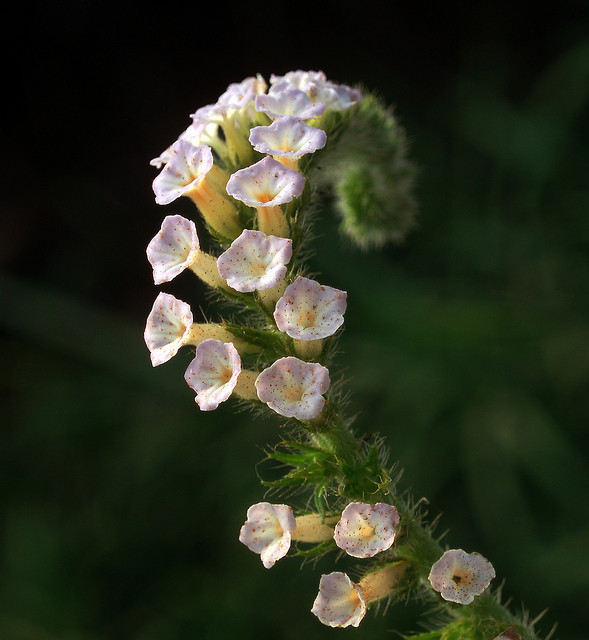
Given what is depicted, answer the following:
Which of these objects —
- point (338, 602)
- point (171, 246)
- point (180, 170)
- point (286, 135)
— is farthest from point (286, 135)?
point (338, 602)

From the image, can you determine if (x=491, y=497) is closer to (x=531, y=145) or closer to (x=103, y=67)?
(x=531, y=145)

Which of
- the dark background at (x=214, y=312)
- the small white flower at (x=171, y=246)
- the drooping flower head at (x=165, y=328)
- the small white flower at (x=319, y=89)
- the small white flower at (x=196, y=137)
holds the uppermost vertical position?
the small white flower at (x=319, y=89)

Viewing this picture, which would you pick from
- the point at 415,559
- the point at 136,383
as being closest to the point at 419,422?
the point at 136,383

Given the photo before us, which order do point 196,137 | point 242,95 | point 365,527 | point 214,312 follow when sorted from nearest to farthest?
point 365,527 → point 196,137 → point 242,95 → point 214,312

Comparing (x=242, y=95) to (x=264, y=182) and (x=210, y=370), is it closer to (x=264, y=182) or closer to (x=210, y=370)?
(x=264, y=182)

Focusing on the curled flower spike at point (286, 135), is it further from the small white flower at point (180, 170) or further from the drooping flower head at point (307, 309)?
the drooping flower head at point (307, 309)

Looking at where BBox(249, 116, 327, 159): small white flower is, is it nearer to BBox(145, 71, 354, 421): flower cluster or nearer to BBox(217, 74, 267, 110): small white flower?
BBox(145, 71, 354, 421): flower cluster

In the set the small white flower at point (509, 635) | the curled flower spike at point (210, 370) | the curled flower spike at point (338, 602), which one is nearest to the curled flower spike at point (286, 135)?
the curled flower spike at point (210, 370)
